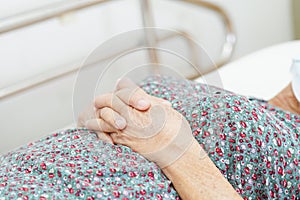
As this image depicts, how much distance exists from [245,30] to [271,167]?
1912 millimetres

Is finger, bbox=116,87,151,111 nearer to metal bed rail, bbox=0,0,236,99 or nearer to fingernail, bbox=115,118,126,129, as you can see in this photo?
fingernail, bbox=115,118,126,129

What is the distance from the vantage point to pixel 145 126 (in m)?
1.17

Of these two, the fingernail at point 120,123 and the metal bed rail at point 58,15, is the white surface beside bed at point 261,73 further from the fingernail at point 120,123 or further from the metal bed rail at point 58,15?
the fingernail at point 120,123

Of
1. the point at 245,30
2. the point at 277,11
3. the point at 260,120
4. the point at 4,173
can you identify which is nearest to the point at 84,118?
the point at 4,173

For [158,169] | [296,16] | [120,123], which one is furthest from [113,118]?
[296,16]

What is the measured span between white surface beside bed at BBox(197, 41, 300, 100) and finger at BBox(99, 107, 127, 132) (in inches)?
24.8

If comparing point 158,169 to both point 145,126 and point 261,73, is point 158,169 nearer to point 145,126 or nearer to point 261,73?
point 145,126

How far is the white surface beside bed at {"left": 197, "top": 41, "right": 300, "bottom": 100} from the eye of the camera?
1.88 metres

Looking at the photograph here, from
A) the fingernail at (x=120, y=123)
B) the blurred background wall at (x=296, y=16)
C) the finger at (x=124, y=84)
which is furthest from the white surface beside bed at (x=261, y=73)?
the blurred background wall at (x=296, y=16)

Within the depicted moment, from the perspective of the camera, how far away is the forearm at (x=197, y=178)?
108 centimetres

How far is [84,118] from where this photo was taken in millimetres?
1305

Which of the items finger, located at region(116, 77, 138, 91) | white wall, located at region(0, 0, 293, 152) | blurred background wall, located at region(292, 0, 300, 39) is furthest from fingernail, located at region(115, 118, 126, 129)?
blurred background wall, located at region(292, 0, 300, 39)

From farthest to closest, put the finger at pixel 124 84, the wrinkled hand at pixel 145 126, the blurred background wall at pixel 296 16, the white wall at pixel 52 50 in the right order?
the blurred background wall at pixel 296 16 < the white wall at pixel 52 50 < the finger at pixel 124 84 < the wrinkled hand at pixel 145 126

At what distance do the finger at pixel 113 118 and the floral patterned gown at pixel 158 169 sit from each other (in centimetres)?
5
